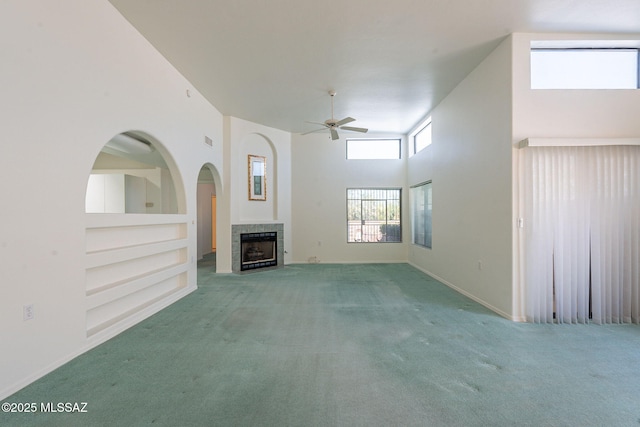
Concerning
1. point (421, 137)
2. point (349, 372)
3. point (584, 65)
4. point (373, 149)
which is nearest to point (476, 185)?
point (584, 65)

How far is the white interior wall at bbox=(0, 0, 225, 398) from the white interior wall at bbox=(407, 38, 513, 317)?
14.6 feet

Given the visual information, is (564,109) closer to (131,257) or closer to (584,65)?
(584,65)

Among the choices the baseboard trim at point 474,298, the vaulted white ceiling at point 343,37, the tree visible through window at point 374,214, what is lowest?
the baseboard trim at point 474,298

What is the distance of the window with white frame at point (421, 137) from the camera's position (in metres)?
6.30

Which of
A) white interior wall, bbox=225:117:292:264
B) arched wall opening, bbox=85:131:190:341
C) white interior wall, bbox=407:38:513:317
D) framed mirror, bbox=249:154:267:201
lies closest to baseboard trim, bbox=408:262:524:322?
white interior wall, bbox=407:38:513:317

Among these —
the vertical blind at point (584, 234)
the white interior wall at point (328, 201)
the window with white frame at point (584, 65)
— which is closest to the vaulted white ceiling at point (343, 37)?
the window with white frame at point (584, 65)

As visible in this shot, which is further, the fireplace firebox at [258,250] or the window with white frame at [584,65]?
the fireplace firebox at [258,250]

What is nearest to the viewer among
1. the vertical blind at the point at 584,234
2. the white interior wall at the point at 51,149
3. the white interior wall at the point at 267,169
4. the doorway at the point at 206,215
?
the white interior wall at the point at 51,149

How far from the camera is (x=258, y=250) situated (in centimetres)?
677

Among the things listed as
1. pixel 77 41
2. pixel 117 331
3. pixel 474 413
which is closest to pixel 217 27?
pixel 77 41

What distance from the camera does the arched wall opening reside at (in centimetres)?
289

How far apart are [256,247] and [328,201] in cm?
228

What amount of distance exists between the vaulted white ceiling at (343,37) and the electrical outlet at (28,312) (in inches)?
115

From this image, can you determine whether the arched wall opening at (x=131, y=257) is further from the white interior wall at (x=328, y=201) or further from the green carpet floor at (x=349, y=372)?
the white interior wall at (x=328, y=201)
